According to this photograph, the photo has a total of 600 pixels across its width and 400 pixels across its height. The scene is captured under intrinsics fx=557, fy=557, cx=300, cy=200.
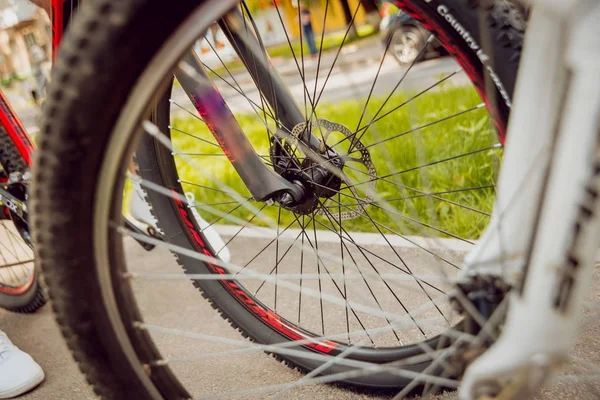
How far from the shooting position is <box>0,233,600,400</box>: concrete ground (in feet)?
4.22

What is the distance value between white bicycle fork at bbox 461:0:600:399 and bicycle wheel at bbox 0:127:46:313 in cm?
156

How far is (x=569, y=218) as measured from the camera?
597 mm

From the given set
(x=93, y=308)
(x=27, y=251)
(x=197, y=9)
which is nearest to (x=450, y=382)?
(x=93, y=308)

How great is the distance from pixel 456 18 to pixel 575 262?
47 centimetres

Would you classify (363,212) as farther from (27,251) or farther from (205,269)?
(27,251)

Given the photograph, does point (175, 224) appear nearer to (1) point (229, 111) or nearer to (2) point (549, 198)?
(1) point (229, 111)

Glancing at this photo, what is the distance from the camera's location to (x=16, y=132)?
1.74 metres

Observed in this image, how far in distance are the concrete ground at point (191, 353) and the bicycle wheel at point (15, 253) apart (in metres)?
0.06

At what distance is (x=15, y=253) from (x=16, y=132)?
0.64 m

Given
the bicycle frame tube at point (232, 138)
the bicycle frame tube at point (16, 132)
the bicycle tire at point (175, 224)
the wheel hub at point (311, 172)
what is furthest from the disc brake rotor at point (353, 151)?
the bicycle frame tube at point (16, 132)

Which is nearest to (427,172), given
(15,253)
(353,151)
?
(353,151)

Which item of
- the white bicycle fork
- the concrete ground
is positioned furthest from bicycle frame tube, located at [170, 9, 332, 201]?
the white bicycle fork

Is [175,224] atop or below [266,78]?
below

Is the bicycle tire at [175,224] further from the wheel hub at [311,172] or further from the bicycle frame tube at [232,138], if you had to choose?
the wheel hub at [311,172]
